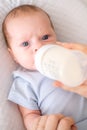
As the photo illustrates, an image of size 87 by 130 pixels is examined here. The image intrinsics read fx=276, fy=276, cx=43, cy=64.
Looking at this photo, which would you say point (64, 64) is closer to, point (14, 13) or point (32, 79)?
point (32, 79)

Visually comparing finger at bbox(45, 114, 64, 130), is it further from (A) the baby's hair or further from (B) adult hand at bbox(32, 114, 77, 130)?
(A) the baby's hair

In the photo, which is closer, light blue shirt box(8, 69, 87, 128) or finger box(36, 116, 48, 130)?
finger box(36, 116, 48, 130)

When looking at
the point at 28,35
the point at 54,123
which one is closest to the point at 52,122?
the point at 54,123

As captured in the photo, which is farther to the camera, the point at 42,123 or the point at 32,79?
the point at 32,79

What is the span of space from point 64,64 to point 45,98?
0.31 meters

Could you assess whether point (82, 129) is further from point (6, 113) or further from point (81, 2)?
point (81, 2)

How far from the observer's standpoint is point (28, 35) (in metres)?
1.08

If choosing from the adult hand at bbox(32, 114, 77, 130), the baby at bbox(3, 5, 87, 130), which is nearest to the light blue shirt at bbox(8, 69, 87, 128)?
the baby at bbox(3, 5, 87, 130)

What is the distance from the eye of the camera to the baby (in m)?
1.04

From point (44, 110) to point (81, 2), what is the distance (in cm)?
63

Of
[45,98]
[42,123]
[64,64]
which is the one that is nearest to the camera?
[64,64]

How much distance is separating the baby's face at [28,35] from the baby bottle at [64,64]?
0.74 ft

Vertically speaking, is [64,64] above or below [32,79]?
above

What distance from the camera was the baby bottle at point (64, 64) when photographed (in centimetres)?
79
